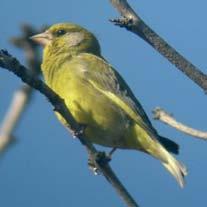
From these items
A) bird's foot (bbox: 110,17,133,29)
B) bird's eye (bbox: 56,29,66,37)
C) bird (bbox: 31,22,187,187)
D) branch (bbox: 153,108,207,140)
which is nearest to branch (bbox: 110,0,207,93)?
bird's foot (bbox: 110,17,133,29)

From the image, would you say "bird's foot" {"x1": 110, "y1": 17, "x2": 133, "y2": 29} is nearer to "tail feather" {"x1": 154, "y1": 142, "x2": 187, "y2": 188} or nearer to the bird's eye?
"tail feather" {"x1": 154, "y1": 142, "x2": 187, "y2": 188}

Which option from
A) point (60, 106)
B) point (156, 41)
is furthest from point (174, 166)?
point (156, 41)

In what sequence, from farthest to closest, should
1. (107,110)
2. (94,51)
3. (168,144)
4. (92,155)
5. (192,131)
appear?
(94,51)
(107,110)
(168,144)
(92,155)
(192,131)

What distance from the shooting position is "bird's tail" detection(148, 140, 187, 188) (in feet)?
11.3

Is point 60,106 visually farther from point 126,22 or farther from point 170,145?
point 170,145

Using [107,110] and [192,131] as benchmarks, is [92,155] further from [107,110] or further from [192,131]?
[107,110]

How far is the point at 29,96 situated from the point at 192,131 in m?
1.17

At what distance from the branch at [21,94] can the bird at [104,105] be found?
6.91 ft

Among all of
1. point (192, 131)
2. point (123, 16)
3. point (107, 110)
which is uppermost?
point (107, 110)

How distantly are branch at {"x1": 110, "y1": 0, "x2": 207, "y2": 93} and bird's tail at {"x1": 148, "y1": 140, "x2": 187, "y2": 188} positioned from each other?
139 centimetres

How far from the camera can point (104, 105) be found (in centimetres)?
421

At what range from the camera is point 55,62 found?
4.61 metres

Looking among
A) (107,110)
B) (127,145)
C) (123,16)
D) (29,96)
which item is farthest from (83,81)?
(29,96)

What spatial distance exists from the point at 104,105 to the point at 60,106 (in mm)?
1771
